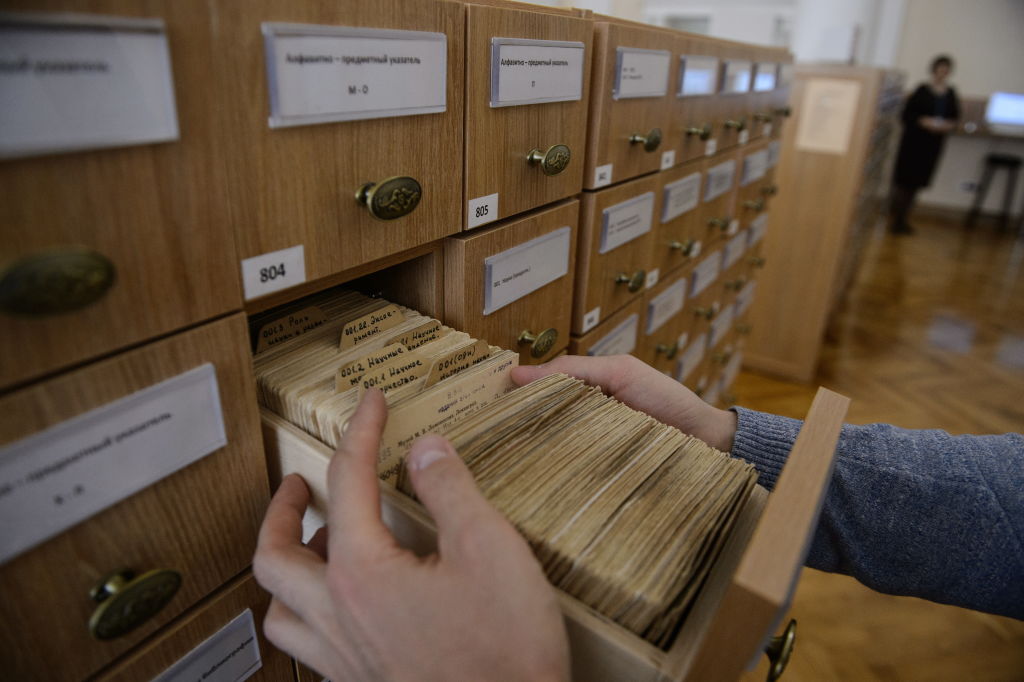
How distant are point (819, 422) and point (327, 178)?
1.53ft

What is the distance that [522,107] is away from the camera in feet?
2.45

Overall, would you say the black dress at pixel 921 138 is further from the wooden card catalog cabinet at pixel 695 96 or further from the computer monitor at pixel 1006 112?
the wooden card catalog cabinet at pixel 695 96

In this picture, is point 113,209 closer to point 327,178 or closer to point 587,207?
point 327,178

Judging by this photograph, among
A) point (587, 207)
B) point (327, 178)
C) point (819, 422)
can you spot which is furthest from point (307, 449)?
point (587, 207)

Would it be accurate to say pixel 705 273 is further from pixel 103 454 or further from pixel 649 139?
pixel 103 454

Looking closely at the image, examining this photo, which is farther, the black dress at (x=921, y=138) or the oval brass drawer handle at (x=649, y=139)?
the black dress at (x=921, y=138)

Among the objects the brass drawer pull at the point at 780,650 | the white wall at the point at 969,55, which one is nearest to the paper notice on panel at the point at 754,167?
the brass drawer pull at the point at 780,650

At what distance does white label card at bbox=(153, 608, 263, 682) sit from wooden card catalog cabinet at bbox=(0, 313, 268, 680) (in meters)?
0.05

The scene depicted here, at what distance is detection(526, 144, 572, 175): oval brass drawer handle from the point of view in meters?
0.79

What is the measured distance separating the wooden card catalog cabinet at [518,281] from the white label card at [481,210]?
0.06 ft

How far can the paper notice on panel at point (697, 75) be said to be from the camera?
1135 millimetres

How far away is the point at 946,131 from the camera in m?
6.14

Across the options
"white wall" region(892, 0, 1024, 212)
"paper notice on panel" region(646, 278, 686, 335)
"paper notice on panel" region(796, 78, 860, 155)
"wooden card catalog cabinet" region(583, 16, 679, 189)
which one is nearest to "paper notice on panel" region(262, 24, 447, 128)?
"wooden card catalog cabinet" region(583, 16, 679, 189)

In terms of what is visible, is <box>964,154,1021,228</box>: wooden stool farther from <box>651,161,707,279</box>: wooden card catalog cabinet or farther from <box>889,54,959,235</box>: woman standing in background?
<box>651,161,707,279</box>: wooden card catalog cabinet
